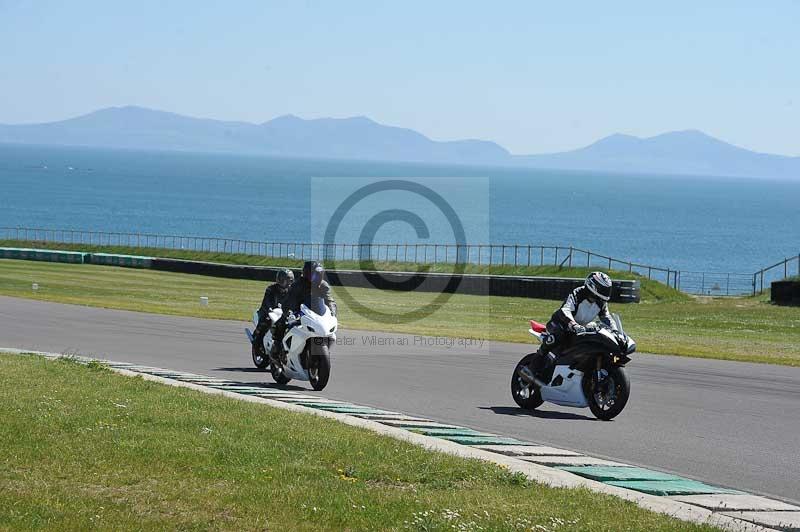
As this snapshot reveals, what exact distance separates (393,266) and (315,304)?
39.1 metres

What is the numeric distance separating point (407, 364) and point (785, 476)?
10674mm

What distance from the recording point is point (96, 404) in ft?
41.6

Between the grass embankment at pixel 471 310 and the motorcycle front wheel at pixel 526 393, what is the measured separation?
9.66 m

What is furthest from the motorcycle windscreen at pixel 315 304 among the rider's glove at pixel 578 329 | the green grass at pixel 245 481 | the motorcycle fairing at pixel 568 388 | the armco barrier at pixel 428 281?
the armco barrier at pixel 428 281

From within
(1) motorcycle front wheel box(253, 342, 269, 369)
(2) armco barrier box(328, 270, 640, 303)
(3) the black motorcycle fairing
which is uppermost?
(2) armco barrier box(328, 270, 640, 303)

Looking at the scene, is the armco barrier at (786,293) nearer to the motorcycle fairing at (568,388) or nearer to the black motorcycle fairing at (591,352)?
the motorcycle fairing at (568,388)

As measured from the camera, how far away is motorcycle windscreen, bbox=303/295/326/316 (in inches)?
655

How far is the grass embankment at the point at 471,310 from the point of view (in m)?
28.7

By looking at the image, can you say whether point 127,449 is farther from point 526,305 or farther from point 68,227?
point 68,227

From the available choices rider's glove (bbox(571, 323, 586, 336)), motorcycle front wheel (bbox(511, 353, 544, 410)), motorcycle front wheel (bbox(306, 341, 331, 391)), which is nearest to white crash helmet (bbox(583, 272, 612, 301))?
rider's glove (bbox(571, 323, 586, 336))

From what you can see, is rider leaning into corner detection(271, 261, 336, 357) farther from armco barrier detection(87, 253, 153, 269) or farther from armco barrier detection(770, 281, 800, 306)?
armco barrier detection(87, 253, 153, 269)

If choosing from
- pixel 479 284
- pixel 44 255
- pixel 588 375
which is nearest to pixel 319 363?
pixel 588 375

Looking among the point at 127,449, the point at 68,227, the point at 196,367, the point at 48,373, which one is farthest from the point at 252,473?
Result: the point at 68,227

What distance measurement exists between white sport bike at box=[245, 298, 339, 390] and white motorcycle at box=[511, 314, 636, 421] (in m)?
2.91
